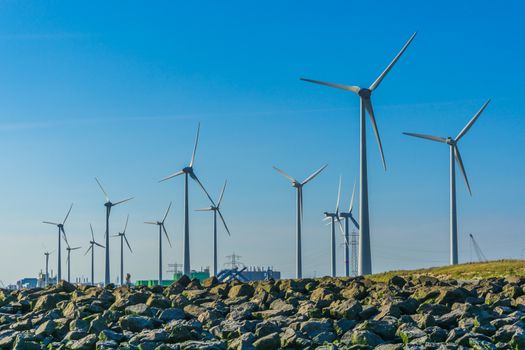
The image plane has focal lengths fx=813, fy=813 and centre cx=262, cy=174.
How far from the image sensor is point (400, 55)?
67875 millimetres

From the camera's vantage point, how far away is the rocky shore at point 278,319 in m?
22.5

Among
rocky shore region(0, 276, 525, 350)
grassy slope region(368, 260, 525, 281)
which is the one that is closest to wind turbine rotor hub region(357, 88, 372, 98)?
grassy slope region(368, 260, 525, 281)

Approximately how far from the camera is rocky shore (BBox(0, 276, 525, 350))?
73.9 ft

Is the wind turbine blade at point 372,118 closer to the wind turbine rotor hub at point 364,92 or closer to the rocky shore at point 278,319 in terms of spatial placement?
the wind turbine rotor hub at point 364,92

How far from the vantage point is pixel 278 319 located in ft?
83.4

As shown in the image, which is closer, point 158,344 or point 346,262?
point 158,344

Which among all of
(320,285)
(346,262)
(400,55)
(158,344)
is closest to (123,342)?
(158,344)

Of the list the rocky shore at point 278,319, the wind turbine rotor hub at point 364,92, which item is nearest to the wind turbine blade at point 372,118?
the wind turbine rotor hub at point 364,92

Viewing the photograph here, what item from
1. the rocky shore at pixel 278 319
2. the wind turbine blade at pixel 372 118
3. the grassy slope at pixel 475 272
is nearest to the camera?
the rocky shore at pixel 278 319

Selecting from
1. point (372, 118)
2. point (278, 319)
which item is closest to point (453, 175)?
point (372, 118)

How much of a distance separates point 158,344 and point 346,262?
9882 cm

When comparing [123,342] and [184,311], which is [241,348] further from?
[184,311]

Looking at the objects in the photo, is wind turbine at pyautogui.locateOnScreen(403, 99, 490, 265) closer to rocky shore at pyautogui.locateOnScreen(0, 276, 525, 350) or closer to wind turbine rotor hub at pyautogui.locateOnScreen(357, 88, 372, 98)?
wind turbine rotor hub at pyautogui.locateOnScreen(357, 88, 372, 98)

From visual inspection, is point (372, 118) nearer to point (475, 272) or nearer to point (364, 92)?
point (364, 92)
